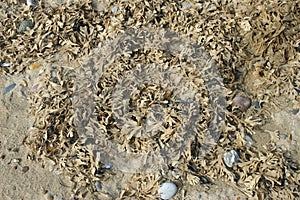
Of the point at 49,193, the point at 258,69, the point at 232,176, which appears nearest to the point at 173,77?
the point at 258,69

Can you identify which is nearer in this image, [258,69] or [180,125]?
[180,125]

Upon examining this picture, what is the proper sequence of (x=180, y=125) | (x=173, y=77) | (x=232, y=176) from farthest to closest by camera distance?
(x=173, y=77)
(x=180, y=125)
(x=232, y=176)

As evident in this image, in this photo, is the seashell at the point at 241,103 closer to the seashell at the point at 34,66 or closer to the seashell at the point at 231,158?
the seashell at the point at 231,158

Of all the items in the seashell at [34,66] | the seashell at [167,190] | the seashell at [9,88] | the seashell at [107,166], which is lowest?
the seashell at [167,190]

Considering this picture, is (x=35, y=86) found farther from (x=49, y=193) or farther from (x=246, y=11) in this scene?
→ (x=246, y=11)

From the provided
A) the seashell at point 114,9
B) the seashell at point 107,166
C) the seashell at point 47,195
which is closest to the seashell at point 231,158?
the seashell at point 107,166

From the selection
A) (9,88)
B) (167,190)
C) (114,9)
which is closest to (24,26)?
(9,88)

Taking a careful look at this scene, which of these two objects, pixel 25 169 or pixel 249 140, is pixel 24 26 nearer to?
pixel 25 169

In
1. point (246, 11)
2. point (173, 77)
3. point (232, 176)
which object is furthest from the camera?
point (246, 11)
